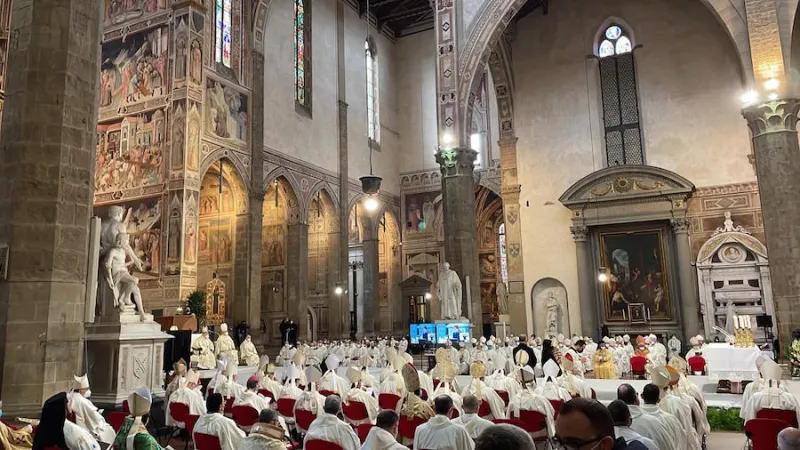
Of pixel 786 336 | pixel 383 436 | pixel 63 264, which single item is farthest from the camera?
pixel 786 336

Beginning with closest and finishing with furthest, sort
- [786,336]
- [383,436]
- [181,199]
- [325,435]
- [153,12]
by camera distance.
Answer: [383,436] < [325,435] < [786,336] < [181,199] < [153,12]

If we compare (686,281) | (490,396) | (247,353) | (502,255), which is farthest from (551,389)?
(502,255)

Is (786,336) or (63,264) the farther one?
(786,336)

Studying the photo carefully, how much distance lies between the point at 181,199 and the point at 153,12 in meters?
6.43

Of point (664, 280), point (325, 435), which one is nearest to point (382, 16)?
point (664, 280)

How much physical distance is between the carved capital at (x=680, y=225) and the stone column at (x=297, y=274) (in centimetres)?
1370

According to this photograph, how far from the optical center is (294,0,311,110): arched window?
24500 millimetres

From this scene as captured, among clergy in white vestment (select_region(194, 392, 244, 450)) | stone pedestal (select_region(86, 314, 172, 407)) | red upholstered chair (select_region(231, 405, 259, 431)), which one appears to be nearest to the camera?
clergy in white vestment (select_region(194, 392, 244, 450))

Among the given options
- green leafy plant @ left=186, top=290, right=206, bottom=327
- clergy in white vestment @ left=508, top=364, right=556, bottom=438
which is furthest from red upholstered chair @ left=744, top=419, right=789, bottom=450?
green leafy plant @ left=186, top=290, right=206, bottom=327

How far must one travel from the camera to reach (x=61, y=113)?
26.9 feet

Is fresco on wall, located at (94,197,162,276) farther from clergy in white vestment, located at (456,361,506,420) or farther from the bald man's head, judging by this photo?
the bald man's head

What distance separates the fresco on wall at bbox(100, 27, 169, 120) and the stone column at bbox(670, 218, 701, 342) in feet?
58.6

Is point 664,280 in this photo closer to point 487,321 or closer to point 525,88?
point 525,88

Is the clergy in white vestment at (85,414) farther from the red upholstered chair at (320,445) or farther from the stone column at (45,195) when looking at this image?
the red upholstered chair at (320,445)
